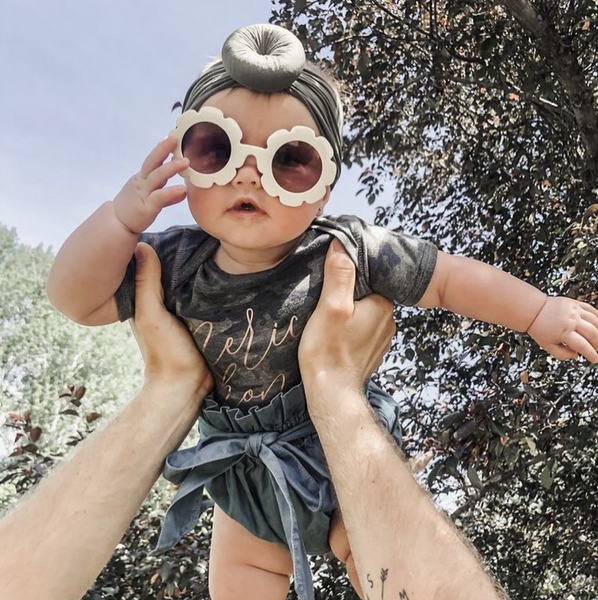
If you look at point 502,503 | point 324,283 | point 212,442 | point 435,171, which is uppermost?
point 435,171

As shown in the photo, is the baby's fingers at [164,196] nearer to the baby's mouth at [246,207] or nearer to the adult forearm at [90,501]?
the baby's mouth at [246,207]

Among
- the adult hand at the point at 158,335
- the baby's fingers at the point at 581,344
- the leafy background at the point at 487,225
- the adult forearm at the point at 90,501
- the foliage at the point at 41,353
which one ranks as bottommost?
the adult forearm at the point at 90,501

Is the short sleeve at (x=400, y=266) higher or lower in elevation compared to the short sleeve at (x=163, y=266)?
higher

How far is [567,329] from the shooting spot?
1302 millimetres

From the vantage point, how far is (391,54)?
13.2 ft

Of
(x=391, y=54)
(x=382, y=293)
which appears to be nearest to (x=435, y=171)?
(x=391, y=54)

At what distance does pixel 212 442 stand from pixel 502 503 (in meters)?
3.41

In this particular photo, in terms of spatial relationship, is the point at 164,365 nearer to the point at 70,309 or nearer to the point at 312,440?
the point at 70,309

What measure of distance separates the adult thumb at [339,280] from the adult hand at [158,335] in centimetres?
32

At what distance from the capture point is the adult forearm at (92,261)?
128 cm


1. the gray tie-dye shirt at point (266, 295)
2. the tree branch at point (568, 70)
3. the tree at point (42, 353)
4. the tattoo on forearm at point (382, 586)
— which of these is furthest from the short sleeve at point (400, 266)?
the tree at point (42, 353)

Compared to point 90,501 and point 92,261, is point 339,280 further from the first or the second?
point 90,501

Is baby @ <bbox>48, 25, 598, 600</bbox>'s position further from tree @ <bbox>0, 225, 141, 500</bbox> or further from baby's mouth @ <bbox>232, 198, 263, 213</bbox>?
tree @ <bbox>0, 225, 141, 500</bbox>

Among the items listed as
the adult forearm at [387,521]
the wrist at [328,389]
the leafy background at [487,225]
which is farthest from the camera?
the leafy background at [487,225]
